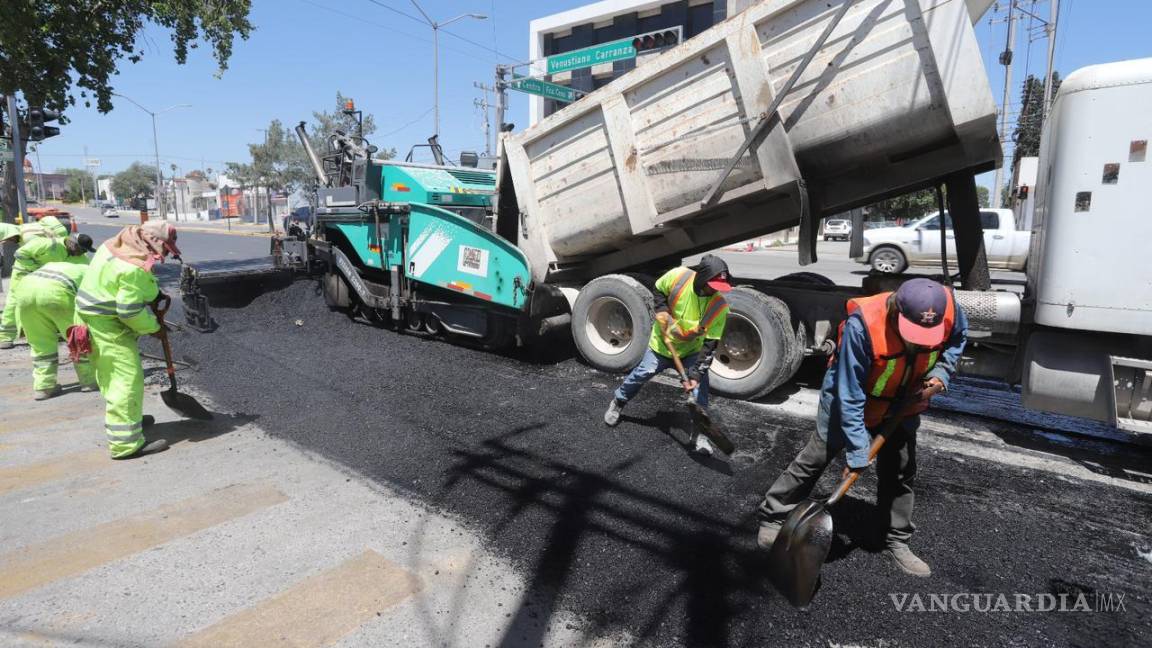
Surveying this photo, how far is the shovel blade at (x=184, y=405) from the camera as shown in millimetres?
4656

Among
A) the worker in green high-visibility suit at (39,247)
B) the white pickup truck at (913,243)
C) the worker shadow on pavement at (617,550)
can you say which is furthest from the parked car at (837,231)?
the worker shadow on pavement at (617,550)

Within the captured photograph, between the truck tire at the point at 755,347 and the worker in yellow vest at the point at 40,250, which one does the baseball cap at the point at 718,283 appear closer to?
the truck tire at the point at 755,347

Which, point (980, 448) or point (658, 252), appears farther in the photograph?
point (658, 252)

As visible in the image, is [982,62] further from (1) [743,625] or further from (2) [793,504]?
(1) [743,625]

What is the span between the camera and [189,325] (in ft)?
23.7

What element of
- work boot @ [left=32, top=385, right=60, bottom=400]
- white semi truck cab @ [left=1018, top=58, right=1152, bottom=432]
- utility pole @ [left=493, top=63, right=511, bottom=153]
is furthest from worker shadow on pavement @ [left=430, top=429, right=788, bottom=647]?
utility pole @ [left=493, top=63, right=511, bottom=153]

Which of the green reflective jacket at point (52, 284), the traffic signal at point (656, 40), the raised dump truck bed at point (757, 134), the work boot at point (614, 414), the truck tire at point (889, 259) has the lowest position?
the work boot at point (614, 414)

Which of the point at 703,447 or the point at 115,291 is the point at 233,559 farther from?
the point at 703,447

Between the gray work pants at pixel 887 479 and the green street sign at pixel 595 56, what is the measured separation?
14.0 meters

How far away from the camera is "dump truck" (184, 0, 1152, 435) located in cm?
434

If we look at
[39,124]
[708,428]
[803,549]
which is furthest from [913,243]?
[39,124]

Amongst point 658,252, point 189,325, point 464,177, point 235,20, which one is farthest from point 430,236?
point 235,20

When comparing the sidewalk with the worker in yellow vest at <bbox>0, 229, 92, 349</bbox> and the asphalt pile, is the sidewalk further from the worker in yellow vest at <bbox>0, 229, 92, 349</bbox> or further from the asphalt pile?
the worker in yellow vest at <bbox>0, 229, 92, 349</bbox>

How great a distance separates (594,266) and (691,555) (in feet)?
13.1
